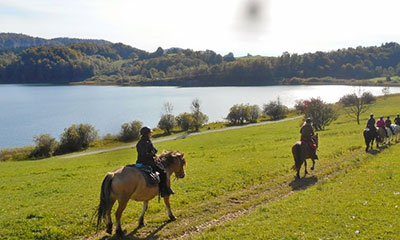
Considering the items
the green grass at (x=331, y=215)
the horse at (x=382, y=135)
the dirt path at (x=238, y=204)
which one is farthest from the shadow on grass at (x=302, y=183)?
the horse at (x=382, y=135)

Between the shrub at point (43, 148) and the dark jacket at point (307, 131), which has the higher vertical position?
the dark jacket at point (307, 131)

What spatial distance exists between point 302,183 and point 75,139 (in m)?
53.1

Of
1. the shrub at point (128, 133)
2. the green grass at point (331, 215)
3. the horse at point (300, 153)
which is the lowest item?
the shrub at point (128, 133)

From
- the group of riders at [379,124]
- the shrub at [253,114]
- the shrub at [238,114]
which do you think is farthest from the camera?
the shrub at [253,114]

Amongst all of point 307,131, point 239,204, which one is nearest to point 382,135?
point 307,131

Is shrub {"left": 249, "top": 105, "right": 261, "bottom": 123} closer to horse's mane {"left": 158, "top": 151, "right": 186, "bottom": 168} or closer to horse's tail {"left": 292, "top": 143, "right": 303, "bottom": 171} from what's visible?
horse's tail {"left": 292, "top": 143, "right": 303, "bottom": 171}

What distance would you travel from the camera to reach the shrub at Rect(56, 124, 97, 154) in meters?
59.6

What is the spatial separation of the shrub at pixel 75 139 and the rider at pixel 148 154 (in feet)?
176

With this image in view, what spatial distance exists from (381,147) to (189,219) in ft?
71.1

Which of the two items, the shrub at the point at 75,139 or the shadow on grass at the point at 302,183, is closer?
the shadow on grass at the point at 302,183

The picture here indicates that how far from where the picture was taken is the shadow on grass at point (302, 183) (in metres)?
16.0

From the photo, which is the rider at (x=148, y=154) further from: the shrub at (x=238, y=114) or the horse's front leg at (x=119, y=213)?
the shrub at (x=238, y=114)

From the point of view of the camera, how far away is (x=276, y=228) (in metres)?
9.80

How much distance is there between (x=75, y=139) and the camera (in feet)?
198
